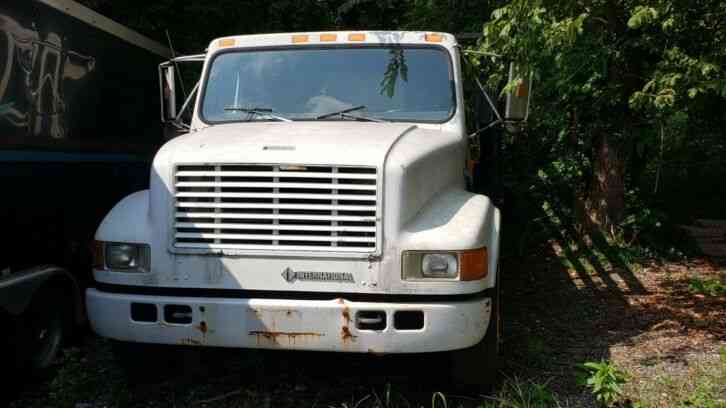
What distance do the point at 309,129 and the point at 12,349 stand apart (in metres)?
2.28

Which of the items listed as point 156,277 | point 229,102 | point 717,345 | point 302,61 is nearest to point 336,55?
point 302,61

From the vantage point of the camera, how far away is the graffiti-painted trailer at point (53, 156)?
4559mm

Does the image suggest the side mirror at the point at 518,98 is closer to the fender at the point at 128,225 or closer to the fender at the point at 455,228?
the fender at the point at 455,228

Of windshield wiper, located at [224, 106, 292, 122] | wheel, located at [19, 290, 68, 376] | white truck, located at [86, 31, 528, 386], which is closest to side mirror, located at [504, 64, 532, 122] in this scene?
white truck, located at [86, 31, 528, 386]

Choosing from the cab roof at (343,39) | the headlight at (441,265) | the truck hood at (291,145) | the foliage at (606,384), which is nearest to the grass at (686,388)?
the foliage at (606,384)

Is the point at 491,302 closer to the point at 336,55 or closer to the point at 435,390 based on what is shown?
the point at 435,390

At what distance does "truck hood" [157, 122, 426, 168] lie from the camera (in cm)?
376

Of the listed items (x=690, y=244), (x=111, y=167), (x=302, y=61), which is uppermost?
(x=302, y=61)

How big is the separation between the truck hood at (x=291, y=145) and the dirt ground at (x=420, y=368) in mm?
1298

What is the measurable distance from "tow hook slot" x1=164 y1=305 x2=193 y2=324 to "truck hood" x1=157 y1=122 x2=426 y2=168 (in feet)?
2.50

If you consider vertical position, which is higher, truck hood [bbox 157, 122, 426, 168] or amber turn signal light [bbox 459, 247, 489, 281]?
truck hood [bbox 157, 122, 426, 168]

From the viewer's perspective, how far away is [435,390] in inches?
168

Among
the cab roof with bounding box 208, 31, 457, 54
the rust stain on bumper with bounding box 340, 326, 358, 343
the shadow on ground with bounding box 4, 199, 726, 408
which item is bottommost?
the shadow on ground with bounding box 4, 199, 726, 408

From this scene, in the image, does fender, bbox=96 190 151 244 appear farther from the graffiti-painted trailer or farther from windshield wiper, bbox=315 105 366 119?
windshield wiper, bbox=315 105 366 119
